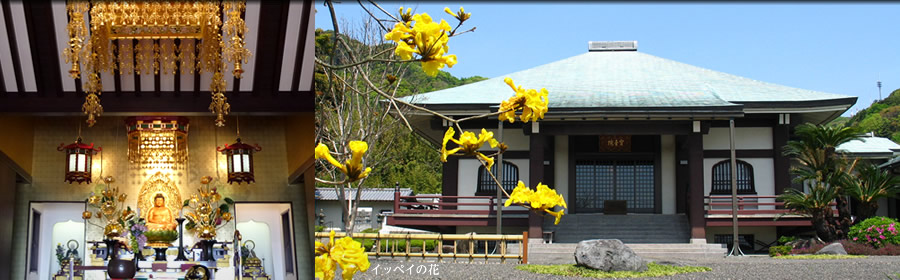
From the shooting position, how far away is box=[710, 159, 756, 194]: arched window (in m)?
11.7

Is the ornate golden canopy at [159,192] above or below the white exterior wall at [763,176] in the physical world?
below

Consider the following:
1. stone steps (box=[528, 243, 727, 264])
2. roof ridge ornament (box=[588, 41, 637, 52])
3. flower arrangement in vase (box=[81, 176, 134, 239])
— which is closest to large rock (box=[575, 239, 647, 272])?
stone steps (box=[528, 243, 727, 264])

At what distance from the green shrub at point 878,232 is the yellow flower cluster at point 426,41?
34.3 ft

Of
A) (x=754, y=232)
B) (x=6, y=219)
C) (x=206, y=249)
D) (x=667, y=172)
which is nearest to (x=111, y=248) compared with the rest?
(x=206, y=249)

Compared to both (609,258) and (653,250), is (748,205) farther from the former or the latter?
(609,258)

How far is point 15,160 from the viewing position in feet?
17.2

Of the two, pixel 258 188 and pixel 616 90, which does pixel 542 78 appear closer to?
pixel 616 90

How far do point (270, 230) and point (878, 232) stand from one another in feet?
26.0

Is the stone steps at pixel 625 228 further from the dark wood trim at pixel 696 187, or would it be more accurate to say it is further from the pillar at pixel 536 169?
the pillar at pixel 536 169

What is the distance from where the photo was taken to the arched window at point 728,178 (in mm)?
11742

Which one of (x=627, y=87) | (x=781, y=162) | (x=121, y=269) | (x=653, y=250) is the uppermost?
(x=627, y=87)

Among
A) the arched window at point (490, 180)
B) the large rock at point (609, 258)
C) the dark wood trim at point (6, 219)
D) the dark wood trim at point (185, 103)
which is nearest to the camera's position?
the dark wood trim at point (6, 219)

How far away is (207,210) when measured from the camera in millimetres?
6410

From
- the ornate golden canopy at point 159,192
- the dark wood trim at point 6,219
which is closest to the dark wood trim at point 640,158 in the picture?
the ornate golden canopy at point 159,192
